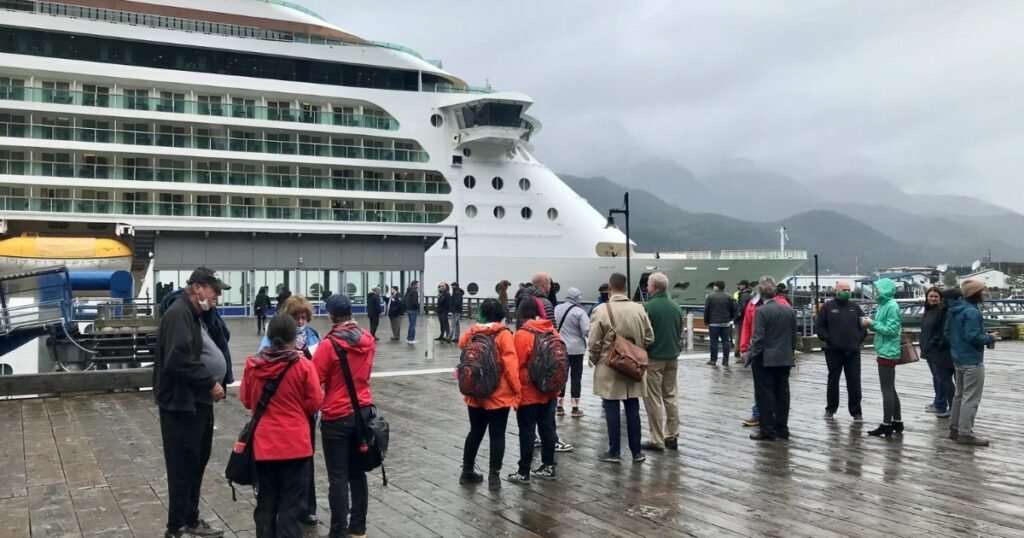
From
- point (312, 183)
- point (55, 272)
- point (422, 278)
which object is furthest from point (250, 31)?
point (55, 272)

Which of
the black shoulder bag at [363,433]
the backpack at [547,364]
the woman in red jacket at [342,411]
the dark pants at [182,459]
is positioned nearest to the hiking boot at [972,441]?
the backpack at [547,364]

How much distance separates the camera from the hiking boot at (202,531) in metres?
4.62

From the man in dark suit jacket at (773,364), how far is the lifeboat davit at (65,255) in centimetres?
2544

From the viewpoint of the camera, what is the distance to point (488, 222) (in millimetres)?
34219

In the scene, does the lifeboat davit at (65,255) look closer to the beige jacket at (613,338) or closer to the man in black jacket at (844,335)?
the beige jacket at (613,338)

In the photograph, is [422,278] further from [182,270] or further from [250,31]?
[250,31]

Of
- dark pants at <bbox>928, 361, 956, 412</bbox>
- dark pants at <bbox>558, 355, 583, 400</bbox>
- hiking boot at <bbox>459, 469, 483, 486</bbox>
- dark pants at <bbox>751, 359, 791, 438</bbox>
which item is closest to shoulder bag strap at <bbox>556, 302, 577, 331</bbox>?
dark pants at <bbox>558, 355, 583, 400</bbox>

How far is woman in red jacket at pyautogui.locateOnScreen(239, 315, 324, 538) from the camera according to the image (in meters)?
4.12

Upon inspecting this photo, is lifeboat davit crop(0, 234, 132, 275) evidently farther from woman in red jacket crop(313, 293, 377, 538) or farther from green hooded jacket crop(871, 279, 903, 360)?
green hooded jacket crop(871, 279, 903, 360)

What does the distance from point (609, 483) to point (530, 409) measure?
87 cm

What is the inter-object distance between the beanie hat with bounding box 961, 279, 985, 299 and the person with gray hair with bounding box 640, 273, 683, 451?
295cm

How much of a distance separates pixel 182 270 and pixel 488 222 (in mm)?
13926

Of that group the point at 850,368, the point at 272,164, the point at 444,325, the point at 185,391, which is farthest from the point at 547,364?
the point at 272,164

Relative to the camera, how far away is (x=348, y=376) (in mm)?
4574
